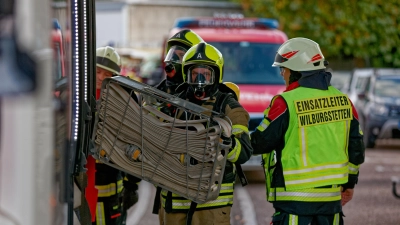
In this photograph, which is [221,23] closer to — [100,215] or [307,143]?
[100,215]

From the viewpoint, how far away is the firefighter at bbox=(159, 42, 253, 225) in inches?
199

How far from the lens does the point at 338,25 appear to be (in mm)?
35625

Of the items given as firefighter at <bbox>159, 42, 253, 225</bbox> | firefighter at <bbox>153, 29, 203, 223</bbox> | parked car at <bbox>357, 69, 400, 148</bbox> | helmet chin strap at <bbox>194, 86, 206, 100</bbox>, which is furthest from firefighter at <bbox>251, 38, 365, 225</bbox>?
parked car at <bbox>357, 69, 400, 148</bbox>

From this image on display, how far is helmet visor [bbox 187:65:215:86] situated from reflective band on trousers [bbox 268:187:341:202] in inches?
30.1

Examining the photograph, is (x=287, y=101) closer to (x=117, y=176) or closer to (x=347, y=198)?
(x=347, y=198)

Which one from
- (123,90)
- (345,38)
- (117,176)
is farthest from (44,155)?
(345,38)

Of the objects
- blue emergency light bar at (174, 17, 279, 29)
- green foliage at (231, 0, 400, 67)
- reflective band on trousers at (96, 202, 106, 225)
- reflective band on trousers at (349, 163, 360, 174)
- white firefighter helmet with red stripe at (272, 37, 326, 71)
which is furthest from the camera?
green foliage at (231, 0, 400, 67)

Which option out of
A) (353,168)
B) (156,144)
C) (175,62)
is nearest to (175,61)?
(175,62)

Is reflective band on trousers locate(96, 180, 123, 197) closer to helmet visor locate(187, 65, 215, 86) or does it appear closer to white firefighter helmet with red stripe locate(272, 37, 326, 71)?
helmet visor locate(187, 65, 215, 86)

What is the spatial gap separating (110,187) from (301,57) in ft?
5.88

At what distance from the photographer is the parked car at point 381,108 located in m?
18.7

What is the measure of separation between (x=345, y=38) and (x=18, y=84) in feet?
112

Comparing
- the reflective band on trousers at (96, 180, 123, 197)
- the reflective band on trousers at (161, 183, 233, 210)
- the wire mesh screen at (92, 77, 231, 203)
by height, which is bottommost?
the reflective band on trousers at (96, 180, 123, 197)

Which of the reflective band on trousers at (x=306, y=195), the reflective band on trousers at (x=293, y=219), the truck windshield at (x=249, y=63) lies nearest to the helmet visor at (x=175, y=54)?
the reflective band on trousers at (x=306, y=195)
